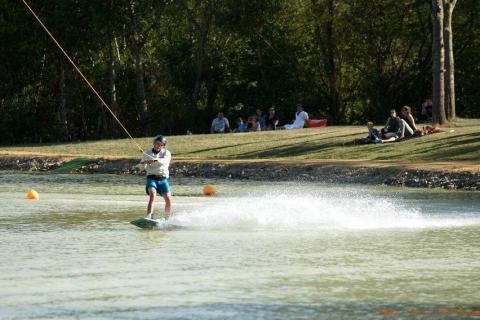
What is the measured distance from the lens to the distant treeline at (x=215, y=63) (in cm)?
5041

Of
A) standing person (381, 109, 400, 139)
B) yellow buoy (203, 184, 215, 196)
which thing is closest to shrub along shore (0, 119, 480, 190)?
standing person (381, 109, 400, 139)

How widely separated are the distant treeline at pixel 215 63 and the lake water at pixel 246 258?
26.2 meters

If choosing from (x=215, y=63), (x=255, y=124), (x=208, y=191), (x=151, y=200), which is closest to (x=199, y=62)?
(x=215, y=63)

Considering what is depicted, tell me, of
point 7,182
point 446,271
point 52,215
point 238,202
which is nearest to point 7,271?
point 446,271

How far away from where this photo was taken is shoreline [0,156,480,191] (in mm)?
28006

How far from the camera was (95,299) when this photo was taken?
39.9 ft

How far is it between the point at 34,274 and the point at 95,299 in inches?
74.1

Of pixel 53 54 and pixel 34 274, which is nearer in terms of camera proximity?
pixel 34 274

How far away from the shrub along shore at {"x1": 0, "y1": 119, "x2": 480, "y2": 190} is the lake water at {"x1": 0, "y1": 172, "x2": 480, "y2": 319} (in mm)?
4060

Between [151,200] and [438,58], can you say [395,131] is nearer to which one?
[438,58]

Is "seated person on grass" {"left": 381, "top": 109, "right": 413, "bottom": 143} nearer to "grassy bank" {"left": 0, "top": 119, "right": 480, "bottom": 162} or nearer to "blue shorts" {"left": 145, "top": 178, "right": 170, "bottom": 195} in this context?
"grassy bank" {"left": 0, "top": 119, "right": 480, "bottom": 162}

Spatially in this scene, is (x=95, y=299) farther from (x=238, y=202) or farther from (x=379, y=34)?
(x=379, y=34)

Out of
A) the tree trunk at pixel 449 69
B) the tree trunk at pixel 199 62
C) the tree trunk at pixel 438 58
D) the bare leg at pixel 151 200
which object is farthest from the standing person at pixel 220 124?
the bare leg at pixel 151 200

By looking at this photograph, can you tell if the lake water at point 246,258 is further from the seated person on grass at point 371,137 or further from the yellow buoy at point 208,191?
the seated person on grass at point 371,137
